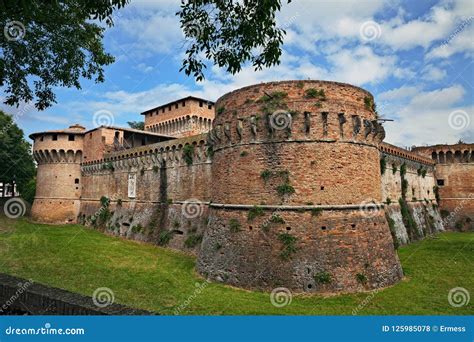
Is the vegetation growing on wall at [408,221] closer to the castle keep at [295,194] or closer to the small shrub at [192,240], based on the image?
the castle keep at [295,194]

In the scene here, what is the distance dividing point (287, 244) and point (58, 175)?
31.0 m

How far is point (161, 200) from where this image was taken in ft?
79.2

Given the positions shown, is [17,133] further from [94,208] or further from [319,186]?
[319,186]

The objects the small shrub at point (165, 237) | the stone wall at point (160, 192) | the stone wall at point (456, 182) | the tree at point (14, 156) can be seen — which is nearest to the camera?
the stone wall at point (160, 192)

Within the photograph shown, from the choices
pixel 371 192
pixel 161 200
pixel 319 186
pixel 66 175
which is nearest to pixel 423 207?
pixel 371 192

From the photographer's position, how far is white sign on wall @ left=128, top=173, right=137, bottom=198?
89.0 feet

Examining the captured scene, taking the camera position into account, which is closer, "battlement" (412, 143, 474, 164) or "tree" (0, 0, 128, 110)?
"tree" (0, 0, 128, 110)

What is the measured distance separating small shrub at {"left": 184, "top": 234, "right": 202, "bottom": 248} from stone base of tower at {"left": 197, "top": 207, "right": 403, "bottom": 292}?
200 inches

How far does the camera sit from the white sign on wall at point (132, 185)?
89.0ft

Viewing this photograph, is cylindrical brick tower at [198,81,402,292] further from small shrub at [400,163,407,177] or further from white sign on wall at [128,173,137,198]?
small shrub at [400,163,407,177]

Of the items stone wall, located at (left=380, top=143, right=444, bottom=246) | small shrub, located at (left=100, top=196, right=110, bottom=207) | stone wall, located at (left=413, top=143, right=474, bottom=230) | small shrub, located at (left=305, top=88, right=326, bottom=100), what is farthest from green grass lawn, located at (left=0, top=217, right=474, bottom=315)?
stone wall, located at (left=413, top=143, right=474, bottom=230)

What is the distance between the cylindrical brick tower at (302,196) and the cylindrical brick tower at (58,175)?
85.5ft

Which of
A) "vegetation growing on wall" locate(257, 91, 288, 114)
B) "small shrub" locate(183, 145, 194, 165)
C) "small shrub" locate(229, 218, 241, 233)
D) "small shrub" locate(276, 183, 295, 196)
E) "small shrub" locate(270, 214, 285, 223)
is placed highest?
"vegetation growing on wall" locate(257, 91, 288, 114)

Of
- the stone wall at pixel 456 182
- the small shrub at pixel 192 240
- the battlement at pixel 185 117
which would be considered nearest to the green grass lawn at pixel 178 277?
the small shrub at pixel 192 240
